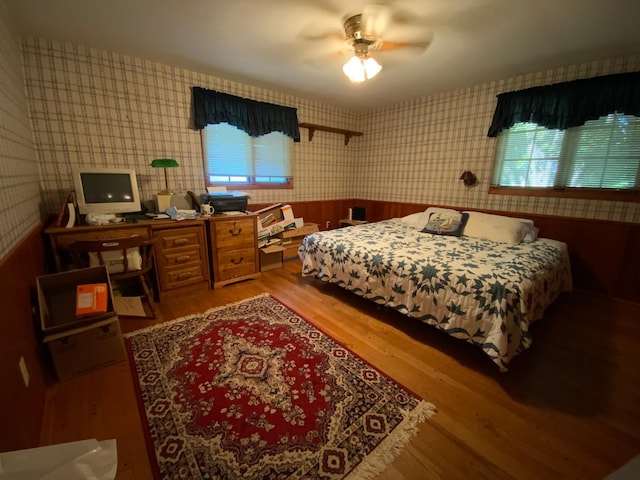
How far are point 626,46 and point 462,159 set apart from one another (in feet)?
5.07

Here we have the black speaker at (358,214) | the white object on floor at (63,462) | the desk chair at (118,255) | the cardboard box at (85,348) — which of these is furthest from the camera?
the black speaker at (358,214)

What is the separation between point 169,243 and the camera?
2.52 meters

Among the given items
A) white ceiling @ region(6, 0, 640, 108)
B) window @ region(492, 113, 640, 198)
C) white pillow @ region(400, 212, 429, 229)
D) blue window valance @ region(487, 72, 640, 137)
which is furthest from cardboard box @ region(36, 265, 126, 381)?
blue window valance @ region(487, 72, 640, 137)

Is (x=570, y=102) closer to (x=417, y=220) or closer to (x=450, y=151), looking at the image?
(x=450, y=151)

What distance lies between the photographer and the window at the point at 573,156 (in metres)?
2.46

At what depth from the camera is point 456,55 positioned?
2.43m

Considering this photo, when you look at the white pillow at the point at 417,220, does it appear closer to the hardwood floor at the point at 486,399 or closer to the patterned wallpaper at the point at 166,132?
the patterned wallpaper at the point at 166,132

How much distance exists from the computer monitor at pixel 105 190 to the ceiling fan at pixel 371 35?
2081mm

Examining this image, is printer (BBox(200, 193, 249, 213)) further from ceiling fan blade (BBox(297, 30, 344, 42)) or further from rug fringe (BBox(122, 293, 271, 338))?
ceiling fan blade (BBox(297, 30, 344, 42))

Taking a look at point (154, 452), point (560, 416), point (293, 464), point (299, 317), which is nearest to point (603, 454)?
point (560, 416)

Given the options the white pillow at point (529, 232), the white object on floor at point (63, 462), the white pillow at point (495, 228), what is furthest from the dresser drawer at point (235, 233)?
the white pillow at point (529, 232)

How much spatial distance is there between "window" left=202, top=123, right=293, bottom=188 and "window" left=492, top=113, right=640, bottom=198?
9.14 feet

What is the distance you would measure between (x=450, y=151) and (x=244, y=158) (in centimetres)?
276

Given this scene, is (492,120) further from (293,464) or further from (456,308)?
(293,464)
